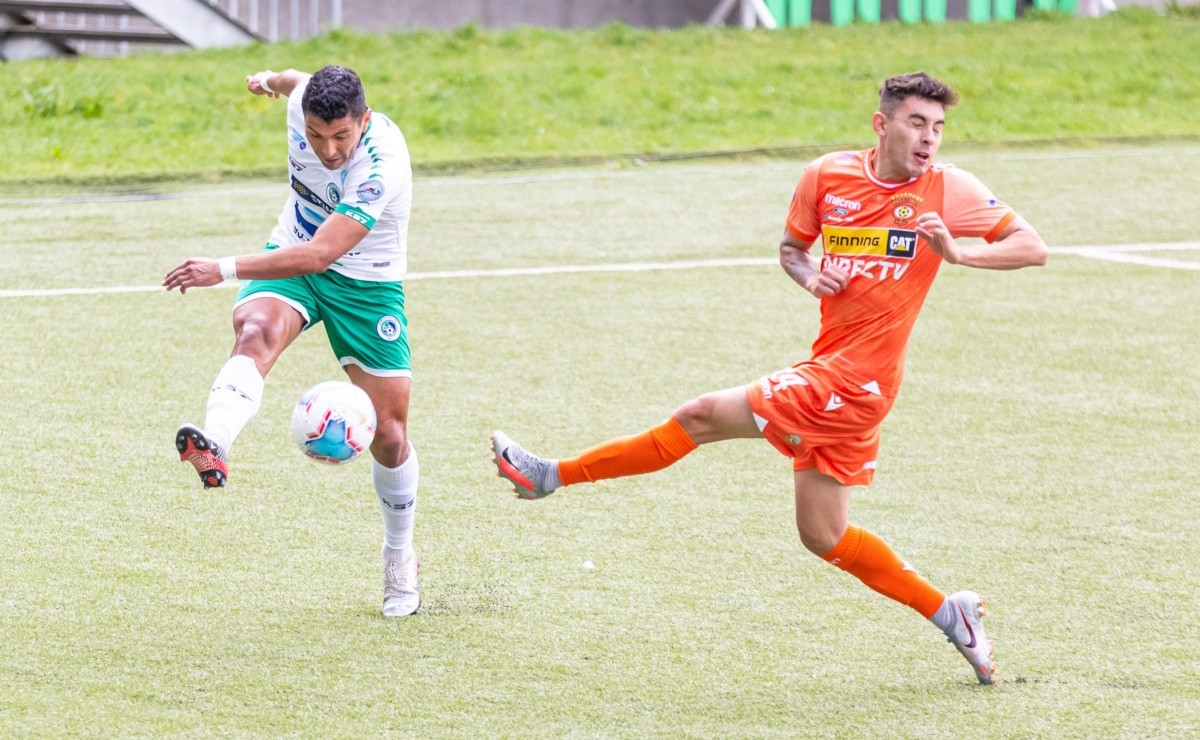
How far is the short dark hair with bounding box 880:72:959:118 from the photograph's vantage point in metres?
5.23

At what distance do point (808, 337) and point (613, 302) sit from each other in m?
1.48

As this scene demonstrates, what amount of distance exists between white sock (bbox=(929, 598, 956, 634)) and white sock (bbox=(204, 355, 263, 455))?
2.52m

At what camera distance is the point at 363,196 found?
577 cm

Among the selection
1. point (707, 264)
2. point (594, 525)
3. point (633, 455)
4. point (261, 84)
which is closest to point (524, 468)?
point (633, 455)

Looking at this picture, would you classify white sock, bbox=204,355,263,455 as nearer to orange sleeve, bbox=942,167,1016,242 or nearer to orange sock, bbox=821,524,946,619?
orange sock, bbox=821,524,946,619

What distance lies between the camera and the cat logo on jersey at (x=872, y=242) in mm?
5348

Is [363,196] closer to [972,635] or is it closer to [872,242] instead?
[872,242]

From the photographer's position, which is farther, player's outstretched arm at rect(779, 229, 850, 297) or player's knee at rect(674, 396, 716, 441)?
player's knee at rect(674, 396, 716, 441)

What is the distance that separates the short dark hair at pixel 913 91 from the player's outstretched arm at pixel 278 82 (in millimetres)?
2506

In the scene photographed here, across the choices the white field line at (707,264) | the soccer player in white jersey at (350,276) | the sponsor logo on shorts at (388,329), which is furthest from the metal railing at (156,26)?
the sponsor logo on shorts at (388,329)

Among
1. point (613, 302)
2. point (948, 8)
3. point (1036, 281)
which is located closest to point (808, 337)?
point (613, 302)

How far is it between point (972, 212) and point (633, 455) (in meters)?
1.50

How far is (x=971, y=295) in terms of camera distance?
1120 cm

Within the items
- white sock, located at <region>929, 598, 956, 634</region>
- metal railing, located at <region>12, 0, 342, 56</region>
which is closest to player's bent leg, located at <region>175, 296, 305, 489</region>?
white sock, located at <region>929, 598, 956, 634</region>
